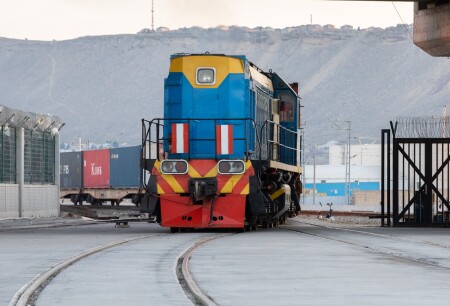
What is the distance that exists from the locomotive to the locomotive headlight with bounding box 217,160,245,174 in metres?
0.02

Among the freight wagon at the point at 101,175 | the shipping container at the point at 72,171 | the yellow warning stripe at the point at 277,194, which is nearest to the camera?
the yellow warning stripe at the point at 277,194

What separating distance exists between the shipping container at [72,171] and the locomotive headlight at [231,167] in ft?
189

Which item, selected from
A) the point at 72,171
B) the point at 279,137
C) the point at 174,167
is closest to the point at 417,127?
the point at 279,137

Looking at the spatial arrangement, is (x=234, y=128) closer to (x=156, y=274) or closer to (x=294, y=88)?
(x=294, y=88)

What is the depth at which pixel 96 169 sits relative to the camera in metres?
82.3

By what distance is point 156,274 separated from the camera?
1445 cm

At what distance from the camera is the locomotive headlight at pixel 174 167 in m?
27.4

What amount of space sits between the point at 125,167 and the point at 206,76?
4801cm

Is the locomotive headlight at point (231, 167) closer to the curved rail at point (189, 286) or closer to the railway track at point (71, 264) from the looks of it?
the railway track at point (71, 264)

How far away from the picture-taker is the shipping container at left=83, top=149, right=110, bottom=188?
80062mm

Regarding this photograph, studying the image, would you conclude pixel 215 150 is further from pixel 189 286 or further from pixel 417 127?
pixel 189 286

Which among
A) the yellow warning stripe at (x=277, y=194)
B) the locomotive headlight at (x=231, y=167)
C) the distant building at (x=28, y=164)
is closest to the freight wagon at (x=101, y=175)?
the distant building at (x=28, y=164)

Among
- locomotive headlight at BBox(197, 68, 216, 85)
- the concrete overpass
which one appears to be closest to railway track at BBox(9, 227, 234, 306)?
locomotive headlight at BBox(197, 68, 216, 85)

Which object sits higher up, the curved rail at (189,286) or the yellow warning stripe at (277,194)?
the yellow warning stripe at (277,194)
